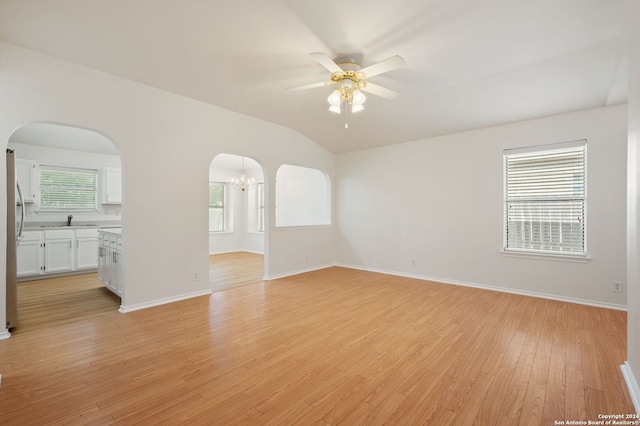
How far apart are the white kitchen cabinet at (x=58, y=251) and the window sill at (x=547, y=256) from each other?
7798mm

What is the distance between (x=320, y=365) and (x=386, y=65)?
2678mm

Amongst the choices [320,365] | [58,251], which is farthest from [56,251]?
[320,365]

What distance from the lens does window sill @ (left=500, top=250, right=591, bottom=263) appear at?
12.7 feet

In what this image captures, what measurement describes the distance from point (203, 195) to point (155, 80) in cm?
161

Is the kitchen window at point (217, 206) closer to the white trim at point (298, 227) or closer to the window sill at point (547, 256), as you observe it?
the white trim at point (298, 227)

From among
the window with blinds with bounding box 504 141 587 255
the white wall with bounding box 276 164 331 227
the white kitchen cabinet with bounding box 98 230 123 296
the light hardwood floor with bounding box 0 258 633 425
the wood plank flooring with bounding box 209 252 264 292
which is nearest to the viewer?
the light hardwood floor with bounding box 0 258 633 425

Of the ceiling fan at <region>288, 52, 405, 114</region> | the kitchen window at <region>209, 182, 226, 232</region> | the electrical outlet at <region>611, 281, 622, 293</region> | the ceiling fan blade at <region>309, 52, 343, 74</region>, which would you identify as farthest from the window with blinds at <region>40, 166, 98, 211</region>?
the electrical outlet at <region>611, 281, 622, 293</region>

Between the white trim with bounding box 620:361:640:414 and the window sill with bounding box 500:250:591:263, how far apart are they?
2.12m

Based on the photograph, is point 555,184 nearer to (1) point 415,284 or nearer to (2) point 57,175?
(1) point 415,284

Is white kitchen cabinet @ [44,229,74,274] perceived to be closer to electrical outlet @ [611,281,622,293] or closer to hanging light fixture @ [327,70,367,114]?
hanging light fixture @ [327,70,367,114]

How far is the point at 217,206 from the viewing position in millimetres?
8945

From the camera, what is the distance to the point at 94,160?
6.10 m

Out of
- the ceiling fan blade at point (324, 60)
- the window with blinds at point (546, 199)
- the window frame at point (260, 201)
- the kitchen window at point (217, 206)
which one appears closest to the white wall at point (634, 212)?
the ceiling fan blade at point (324, 60)

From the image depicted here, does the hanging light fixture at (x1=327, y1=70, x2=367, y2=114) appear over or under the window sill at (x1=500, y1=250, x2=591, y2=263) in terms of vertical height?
over
